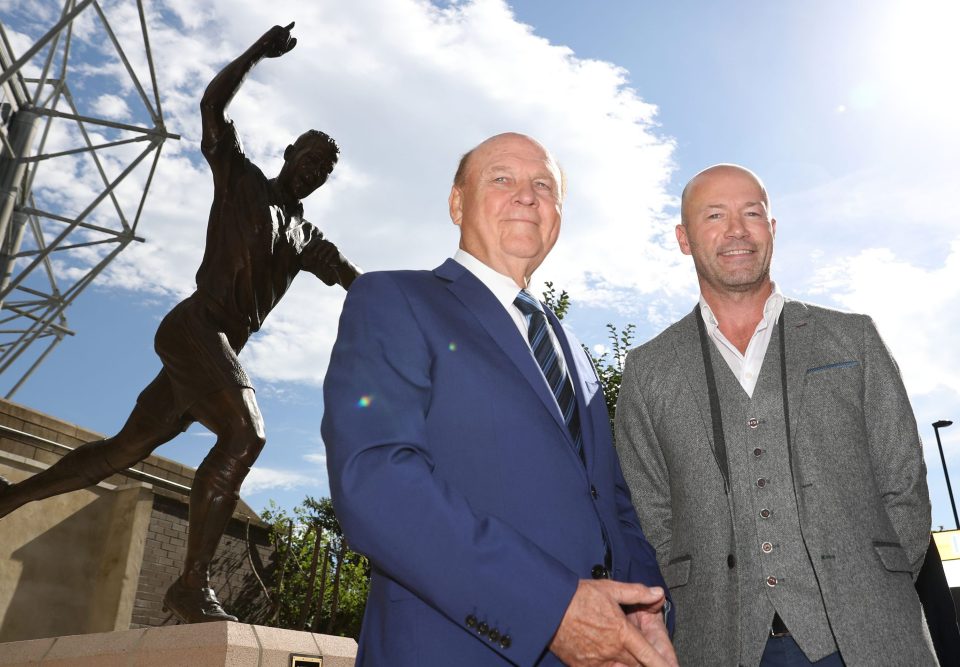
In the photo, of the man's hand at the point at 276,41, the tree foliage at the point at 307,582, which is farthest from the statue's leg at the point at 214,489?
the tree foliage at the point at 307,582

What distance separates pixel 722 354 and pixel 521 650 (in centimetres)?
151

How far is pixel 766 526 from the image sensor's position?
2.27m

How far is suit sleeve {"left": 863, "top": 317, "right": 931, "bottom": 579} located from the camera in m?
2.30

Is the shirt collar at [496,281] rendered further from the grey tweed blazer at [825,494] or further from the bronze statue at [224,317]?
the bronze statue at [224,317]

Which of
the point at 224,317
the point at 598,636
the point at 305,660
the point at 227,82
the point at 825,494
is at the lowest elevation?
the point at 305,660

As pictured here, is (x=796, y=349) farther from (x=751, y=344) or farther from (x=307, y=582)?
(x=307, y=582)

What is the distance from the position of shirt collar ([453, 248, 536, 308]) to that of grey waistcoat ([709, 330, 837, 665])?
857 millimetres

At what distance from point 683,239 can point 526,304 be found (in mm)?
1070

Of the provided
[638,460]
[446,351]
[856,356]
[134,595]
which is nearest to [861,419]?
[856,356]

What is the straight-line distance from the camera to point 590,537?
1.68 m

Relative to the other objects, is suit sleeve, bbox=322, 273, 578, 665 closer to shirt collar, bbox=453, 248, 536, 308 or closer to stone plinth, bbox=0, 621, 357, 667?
shirt collar, bbox=453, 248, 536, 308

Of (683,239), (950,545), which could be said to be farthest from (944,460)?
(683,239)

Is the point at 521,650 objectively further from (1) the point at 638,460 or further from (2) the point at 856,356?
(2) the point at 856,356

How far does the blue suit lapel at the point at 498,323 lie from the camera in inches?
70.5
